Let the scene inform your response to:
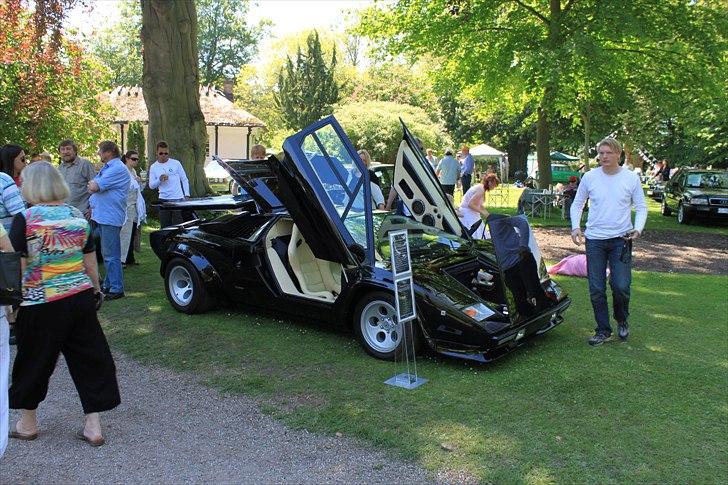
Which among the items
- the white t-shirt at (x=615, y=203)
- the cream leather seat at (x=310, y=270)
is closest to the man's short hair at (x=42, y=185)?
the cream leather seat at (x=310, y=270)

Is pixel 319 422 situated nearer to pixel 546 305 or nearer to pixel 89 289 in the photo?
pixel 89 289

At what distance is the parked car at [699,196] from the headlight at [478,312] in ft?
49.2

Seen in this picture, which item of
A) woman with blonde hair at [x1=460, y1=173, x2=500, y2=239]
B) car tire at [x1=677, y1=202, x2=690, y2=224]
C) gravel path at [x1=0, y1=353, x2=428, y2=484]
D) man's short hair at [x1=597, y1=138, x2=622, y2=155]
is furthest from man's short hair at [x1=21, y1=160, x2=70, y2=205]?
car tire at [x1=677, y1=202, x2=690, y2=224]

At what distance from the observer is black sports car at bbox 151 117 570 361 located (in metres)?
5.21

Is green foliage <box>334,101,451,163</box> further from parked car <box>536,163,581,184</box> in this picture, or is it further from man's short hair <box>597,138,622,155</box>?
man's short hair <box>597,138,622,155</box>

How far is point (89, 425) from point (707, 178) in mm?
19678

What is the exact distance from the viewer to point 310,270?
6473 mm

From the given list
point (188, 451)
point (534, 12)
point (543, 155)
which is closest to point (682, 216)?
point (543, 155)

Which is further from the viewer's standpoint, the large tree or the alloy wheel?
the large tree

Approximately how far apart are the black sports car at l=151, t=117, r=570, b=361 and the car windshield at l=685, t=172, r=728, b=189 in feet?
48.2

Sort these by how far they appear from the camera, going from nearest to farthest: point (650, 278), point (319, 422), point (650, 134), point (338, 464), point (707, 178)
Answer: point (338, 464) < point (319, 422) < point (650, 278) < point (707, 178) < point (650, 134)

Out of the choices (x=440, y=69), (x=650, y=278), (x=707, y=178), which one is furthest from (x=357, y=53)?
(x=650, y=278)

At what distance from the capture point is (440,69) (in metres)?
20.8

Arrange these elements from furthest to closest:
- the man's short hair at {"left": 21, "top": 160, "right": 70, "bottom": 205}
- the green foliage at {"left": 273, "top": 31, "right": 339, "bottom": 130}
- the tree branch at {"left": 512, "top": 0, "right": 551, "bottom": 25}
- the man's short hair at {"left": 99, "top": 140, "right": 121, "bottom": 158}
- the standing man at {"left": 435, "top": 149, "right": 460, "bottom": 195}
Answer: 1. the green foliage at {"left": 273, "top": 31, "right": 339, "bottom": 130}
2. the tree branch at {"left": 512, "top": 0, "right": 551, "bottom": 25}
3. the standing man at {"left": 435, "top": 149, "right": 460, "bottom": 195}
4. the man's short hair at {"left": 99, "top": 140, "right": 121, "bottom": 158}
5. the man's short hair at {"left": 21, "top": 160, "right": 70, "bottom": 205}
